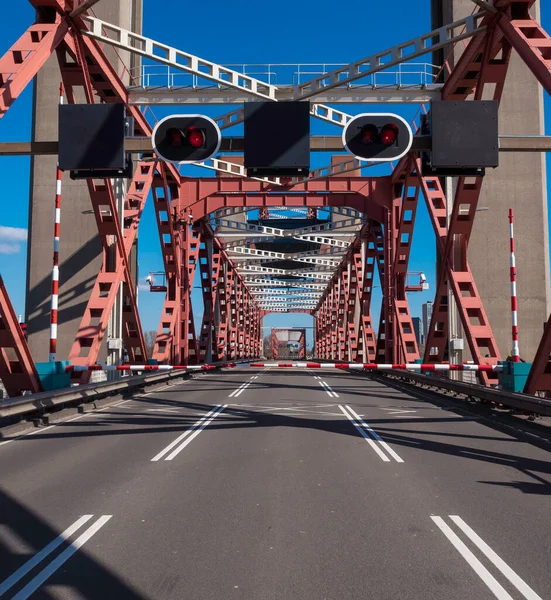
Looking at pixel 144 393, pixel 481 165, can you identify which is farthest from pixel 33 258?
pixel 481 165

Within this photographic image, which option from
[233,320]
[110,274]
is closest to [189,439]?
[110,274]

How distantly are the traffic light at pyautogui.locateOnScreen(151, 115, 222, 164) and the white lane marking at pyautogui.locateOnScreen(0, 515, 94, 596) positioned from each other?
8024 mm

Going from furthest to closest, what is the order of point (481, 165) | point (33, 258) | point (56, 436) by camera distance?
point (33, 258), point (481, 165), point (56, 436)

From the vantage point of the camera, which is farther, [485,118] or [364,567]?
[485,118]

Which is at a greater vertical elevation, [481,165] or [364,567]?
[481,165]

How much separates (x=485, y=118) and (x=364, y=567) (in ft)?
33.4

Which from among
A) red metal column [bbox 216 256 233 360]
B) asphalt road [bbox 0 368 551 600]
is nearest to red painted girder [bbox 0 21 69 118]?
asphalt road [bbox 0 368 551 600]

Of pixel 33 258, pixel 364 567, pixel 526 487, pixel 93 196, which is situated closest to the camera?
pixel 364 567

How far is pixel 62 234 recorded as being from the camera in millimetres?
30250

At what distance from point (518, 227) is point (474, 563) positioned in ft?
90.6

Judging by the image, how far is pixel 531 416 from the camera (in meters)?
13.3

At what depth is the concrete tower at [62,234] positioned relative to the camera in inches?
1177

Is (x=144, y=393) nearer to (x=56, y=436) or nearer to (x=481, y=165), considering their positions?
(x=56, y=436)

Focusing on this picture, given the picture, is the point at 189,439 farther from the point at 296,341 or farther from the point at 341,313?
the point at 296,341
